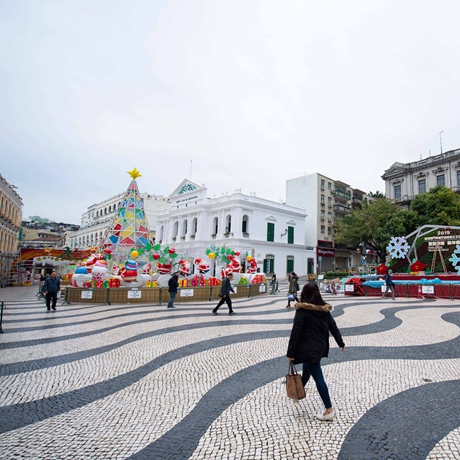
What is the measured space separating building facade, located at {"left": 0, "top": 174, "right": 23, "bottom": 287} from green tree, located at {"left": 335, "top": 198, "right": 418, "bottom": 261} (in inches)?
1361

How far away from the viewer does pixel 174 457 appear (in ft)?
9.09

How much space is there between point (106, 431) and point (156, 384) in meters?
1.27

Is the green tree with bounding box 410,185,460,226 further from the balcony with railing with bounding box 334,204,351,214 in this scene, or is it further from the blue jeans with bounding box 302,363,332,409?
the blue jeans with bounding box 302,363,332,409

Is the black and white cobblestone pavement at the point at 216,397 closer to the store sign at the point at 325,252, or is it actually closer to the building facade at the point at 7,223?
the building facade at the point at 7,223

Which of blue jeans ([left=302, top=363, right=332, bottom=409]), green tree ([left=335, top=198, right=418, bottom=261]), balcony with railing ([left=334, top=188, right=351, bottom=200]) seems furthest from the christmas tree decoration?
balcony with railing ([left=334, top=188, right=351, bottom=200])

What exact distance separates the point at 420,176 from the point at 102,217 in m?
53.1

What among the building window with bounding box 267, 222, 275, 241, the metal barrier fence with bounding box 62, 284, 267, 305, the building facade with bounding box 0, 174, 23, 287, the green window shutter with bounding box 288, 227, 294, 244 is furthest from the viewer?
the green window shutter with bounding box 288, 227, 294, 244

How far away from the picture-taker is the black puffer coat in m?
3.36

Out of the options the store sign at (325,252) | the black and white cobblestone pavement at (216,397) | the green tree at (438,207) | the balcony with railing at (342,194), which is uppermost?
the balcony with railing at (342,194)

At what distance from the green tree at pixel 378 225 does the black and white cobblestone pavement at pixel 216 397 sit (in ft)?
92.3

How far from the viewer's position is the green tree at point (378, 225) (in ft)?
108

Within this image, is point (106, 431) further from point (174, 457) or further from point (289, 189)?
point (289, 189)

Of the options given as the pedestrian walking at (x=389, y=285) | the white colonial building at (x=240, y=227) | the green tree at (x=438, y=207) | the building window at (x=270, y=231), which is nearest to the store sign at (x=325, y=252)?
the white colonial building at (x=240, y=227)

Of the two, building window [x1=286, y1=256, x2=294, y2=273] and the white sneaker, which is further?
building window [x1=286, y1=256, x2=294, y2=273]
